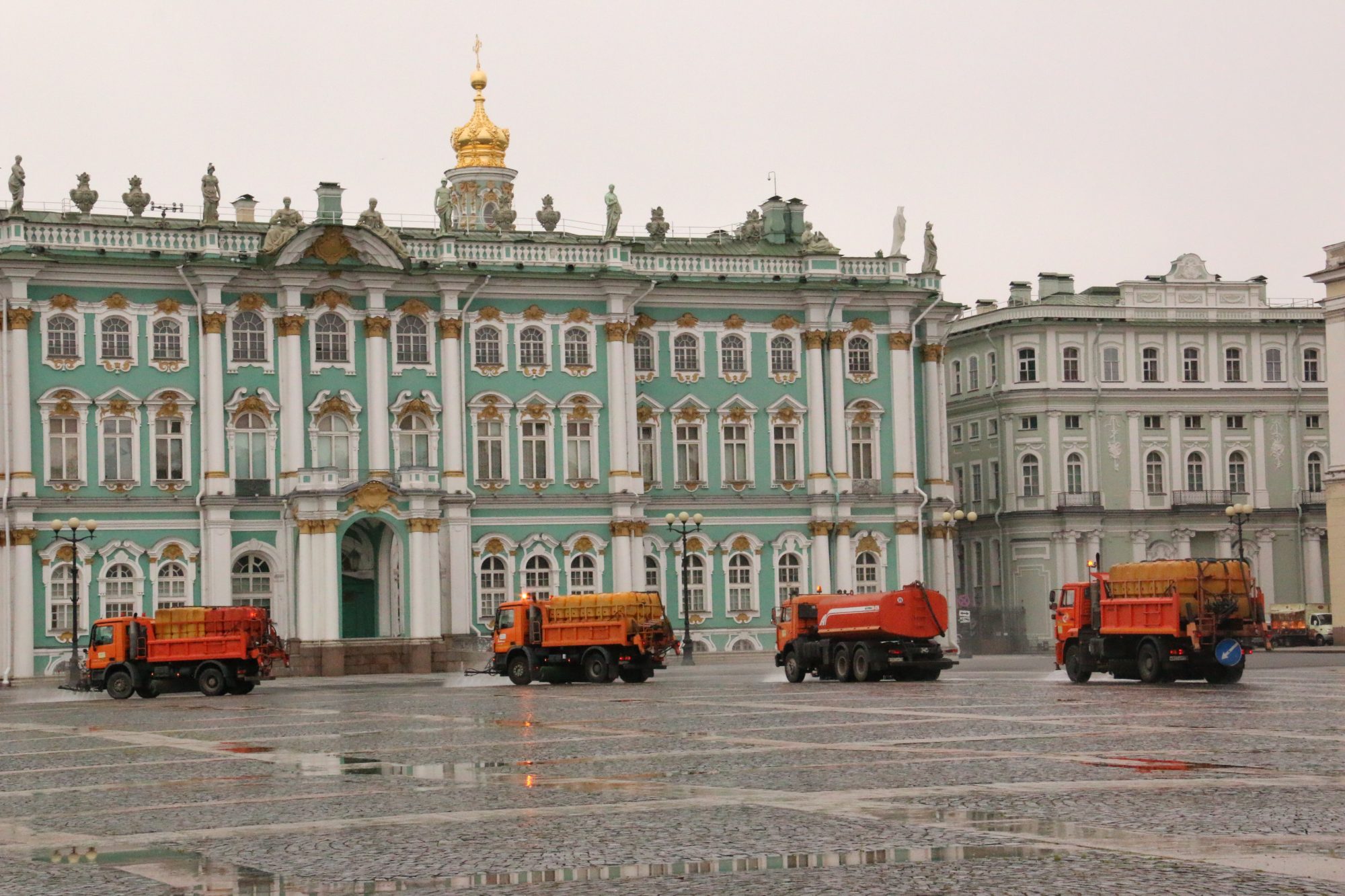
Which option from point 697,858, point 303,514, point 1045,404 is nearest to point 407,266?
point 303,514

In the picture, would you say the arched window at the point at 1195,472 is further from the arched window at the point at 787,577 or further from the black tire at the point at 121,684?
the black tire at the point at 121,684

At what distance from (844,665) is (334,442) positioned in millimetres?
25364

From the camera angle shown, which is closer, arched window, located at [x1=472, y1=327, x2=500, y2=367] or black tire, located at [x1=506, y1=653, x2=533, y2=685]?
black tire, located at [x1=506, y1=653, x2=533, y2=685]

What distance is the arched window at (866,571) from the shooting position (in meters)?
76.6

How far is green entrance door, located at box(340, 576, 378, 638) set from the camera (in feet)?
236

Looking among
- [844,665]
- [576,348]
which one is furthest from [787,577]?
[844,665]

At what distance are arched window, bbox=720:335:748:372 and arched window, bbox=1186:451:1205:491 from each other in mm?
24836

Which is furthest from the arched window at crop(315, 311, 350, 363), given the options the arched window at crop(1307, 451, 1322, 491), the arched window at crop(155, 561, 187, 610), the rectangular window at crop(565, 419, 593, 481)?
the arched window at crop(1307, 451, 1322, 491)

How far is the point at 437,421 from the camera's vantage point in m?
71.4

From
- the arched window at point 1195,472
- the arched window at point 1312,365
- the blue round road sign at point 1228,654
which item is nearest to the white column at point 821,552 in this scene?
the arched window at point 1195,472

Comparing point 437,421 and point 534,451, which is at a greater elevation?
point 437,421

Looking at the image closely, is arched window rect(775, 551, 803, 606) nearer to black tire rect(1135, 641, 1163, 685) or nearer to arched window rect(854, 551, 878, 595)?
arched window rect(854, 551, 878, 595)

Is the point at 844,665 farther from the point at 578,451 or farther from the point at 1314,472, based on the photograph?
the point at 1314,472

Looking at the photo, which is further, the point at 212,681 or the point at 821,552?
the point at 821,552
